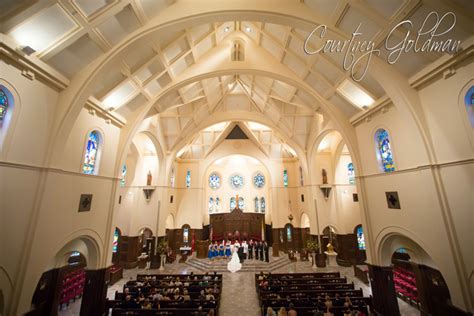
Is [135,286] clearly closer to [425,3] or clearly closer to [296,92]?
[296,92]

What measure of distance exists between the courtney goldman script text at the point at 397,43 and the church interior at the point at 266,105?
0.13 feet

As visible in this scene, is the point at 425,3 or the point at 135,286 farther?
the point at 135,286

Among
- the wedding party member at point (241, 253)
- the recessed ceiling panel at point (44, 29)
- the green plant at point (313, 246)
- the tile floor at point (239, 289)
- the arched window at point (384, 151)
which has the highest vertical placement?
the recessed ceiling panel at point (44, 29)

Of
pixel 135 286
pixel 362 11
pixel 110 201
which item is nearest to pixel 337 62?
pixel 362 11

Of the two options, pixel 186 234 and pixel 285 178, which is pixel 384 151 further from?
pixel 186 234

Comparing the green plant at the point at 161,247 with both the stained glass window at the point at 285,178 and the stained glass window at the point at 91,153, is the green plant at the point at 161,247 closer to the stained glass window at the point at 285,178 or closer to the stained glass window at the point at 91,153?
the stained glass window at the point at 91,153

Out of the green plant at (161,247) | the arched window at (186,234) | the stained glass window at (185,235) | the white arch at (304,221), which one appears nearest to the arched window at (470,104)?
the white arch at (304,221)

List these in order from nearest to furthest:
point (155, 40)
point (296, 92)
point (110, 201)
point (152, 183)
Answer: point (155, 40) < point (110, 201) < point (296, 92) < point (152, 183)

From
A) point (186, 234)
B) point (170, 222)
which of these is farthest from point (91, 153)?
point (186, 234)

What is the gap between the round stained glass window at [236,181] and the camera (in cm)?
2378

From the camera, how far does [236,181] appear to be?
23922 millimetres

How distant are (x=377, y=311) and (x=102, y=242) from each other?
11.3 meters

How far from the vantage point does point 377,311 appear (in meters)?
7.59

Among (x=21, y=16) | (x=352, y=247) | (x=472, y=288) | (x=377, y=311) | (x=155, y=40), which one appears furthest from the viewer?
(x=352, y=247)
